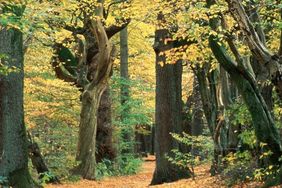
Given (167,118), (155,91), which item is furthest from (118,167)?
(167,118)

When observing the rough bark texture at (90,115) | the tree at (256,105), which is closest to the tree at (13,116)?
the tree at (256,105)

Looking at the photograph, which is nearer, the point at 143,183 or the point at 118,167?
the point at 143,183

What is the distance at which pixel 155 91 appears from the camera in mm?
16062

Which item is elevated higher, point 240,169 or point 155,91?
point 155,91

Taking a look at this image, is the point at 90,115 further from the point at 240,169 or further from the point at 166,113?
the point at 240,169

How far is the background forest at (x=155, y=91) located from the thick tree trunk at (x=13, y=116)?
2cm

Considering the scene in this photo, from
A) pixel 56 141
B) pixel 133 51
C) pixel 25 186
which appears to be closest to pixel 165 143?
pixel 25 186

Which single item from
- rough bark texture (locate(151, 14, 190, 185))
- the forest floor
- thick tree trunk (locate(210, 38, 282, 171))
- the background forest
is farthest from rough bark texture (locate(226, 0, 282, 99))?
rough bark texture (locate(151, 14, 190, 185))

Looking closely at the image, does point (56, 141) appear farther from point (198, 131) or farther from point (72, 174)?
point (198, 131)

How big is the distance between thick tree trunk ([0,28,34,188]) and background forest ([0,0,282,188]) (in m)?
0.02

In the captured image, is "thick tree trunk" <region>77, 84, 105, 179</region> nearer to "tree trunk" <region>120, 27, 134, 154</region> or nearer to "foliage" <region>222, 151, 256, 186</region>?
"tree trunk" <region>120, 27, 134, 154</region>

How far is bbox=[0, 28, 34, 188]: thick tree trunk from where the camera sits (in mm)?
9938

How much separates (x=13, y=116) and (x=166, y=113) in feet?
16.7

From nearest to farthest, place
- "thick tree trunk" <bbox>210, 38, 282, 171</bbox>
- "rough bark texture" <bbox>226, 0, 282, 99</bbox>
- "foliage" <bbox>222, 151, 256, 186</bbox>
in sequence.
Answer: "rough bark texture" <bbox>226, 0, 282, 99</bbox> → "thick tree trunk" <bbox>210, 38, 282, 171</bbox> → "foliage" <bbox>222, 151, 256, 186</bbox>
